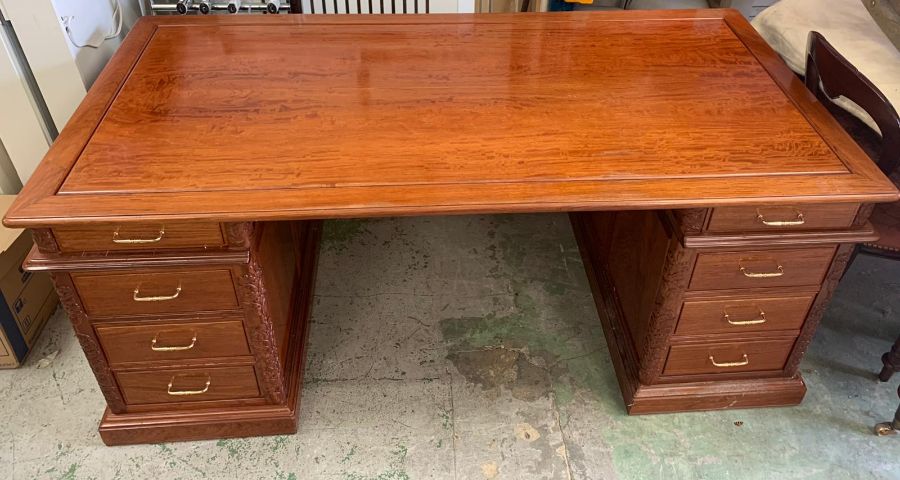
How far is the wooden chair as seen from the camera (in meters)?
1.47

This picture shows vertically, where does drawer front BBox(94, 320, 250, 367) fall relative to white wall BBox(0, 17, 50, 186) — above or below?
below

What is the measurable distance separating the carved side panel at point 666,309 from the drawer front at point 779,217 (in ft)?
0.29

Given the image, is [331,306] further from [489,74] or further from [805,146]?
[805,146]

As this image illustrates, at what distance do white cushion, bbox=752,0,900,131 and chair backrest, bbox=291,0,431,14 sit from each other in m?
1.08

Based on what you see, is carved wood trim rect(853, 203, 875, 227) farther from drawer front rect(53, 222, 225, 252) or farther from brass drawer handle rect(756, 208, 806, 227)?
drawer front rect(53, 222, 225, 252)

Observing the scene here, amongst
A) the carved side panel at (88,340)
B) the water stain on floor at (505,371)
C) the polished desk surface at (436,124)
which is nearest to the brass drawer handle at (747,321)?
the polished desk surface at (436,124)

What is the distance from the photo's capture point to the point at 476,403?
5.82ft

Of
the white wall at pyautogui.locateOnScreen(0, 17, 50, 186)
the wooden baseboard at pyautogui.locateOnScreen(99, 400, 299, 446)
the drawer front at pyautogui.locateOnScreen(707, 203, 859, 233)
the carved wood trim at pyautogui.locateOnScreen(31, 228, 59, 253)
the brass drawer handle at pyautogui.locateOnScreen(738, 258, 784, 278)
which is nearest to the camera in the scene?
the carved wood trim at pyautogui.locateOnScreen(31, 228, 59, 253)

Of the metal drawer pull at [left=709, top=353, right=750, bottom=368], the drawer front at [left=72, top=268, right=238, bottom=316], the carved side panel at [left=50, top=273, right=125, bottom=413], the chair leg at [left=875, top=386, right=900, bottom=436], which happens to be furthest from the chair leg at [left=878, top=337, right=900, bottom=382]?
the carved side panel at [left=50, top=273, right=125, bottom=413]

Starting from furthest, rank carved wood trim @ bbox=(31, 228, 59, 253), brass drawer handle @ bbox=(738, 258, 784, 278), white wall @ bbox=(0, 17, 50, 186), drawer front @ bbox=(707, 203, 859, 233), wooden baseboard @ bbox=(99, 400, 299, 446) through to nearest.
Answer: white wall @ bbox=(0, 17, 50, 186) < wooden baseboard @ bbox=(99, 400, 299, 446) < brass drawer handle @ bbox=(738, 258, 784, 278) < drawer front @ bbox=(707, 203, 859, 233) < carved wood trim @ bbox=(31, 228, 59, 253)

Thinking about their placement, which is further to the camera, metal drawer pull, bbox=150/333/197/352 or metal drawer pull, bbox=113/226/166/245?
metal drawer pull, bbox=150/333/197/352

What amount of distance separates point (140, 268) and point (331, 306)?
72 cm

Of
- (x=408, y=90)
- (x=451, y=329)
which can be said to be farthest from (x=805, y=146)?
(x=451, y=329)

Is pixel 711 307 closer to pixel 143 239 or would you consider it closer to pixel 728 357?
pixel 728 357
